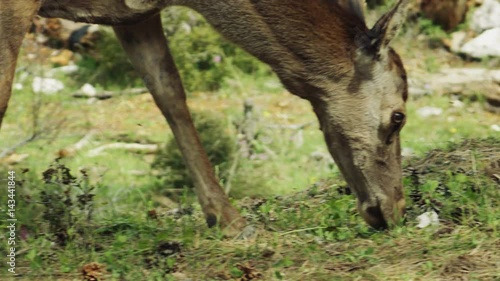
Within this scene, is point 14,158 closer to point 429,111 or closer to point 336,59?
point 429,111

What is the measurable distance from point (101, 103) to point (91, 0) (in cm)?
562

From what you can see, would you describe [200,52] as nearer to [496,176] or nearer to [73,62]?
[73,62]

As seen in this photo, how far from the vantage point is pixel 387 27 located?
5.41 meters

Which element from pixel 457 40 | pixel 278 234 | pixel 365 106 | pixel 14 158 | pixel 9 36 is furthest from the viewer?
pixel 457 40

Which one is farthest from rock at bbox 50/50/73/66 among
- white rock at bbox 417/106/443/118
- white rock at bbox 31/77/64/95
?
white rock at bbox 417/106/443/118

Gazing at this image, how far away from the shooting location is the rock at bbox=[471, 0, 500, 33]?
1245 centimetres

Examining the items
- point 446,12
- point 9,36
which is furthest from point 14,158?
point 446,12

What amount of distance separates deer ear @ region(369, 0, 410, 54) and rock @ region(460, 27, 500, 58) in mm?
6680

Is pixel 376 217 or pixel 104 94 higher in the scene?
pixel 376 217

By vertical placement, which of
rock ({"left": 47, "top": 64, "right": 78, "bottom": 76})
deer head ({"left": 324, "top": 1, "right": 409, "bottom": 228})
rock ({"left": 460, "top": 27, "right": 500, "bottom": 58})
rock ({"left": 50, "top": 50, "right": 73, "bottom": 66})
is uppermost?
deer head ({"left": 324, "top": 1, "right": 409, "bottom": 228})

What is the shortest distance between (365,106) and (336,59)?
0.34 metres

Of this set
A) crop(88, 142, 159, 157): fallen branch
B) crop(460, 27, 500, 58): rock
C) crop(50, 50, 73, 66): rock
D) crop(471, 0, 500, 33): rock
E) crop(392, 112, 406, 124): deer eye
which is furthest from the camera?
crop(471, 0, 500, 33): rock

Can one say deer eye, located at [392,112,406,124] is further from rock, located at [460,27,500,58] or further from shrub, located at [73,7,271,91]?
rock, located at [460,27,500,58]

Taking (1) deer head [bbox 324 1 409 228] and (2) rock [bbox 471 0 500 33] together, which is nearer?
(1) deer head [bbox 324 1 409 228]
